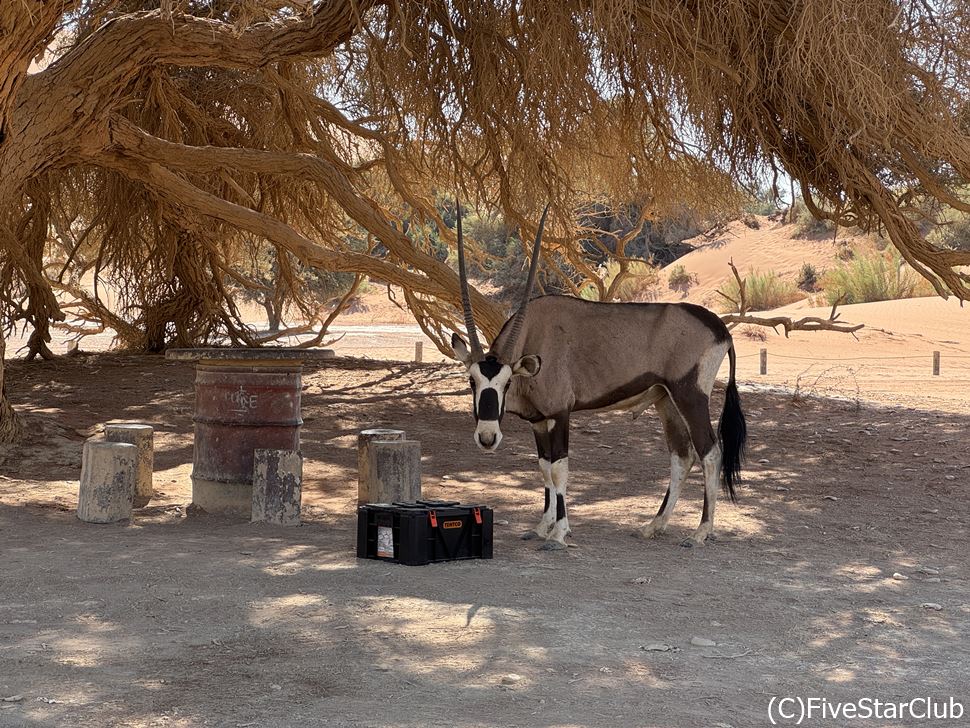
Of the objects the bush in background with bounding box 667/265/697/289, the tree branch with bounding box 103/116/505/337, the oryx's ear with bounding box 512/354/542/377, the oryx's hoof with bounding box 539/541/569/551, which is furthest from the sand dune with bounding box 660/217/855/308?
the oryx's hoof with bounding box 539/541/569/551

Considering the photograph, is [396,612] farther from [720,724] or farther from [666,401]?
[666,401]

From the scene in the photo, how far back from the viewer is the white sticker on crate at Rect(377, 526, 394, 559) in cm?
724

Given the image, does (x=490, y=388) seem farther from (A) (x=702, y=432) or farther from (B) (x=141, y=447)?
(B) (x=141, y=447)

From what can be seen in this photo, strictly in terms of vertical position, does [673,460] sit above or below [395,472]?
above

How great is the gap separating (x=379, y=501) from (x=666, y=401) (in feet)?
7.50

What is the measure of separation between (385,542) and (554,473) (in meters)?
1.37

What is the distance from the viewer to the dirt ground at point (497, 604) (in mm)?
4621

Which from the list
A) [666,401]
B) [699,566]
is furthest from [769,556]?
[666,401]

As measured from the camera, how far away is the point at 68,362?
55.5ft

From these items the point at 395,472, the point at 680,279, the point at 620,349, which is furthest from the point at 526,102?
the point at 680,279

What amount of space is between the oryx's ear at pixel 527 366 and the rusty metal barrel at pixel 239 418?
1.80m

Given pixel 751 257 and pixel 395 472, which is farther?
pixel 751 257

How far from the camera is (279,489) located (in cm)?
863

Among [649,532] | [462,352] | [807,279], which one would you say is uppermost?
[807,279]
